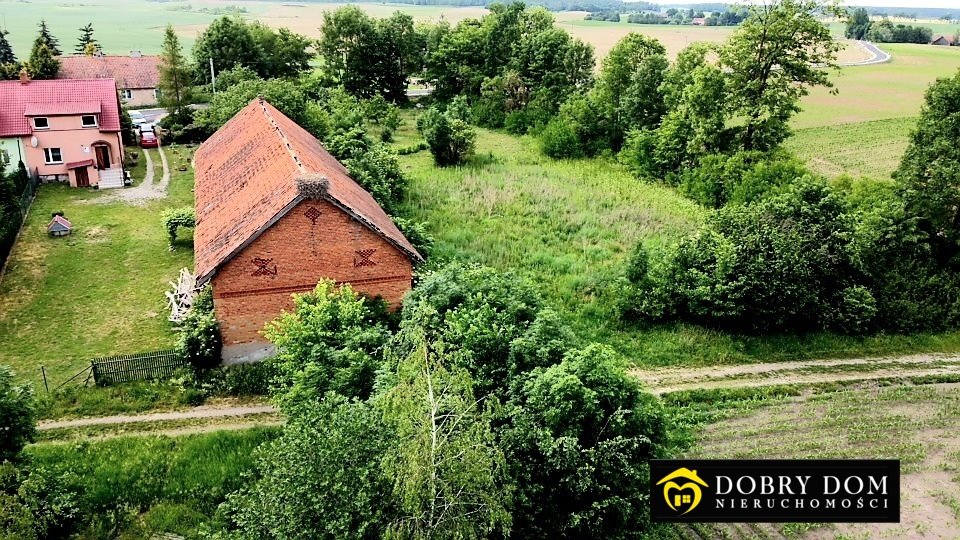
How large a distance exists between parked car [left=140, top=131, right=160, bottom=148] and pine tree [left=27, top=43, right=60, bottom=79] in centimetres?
1233

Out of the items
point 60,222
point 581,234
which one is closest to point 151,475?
point 60,222

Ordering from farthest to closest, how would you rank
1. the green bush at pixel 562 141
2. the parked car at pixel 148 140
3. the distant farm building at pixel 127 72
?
the distant farm building at pixel 127 72 < the green bush at pixel 562 141 < the parked car at pixel 148 140

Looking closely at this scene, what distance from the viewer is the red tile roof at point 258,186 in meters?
22.3

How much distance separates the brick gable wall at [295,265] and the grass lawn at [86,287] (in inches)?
166

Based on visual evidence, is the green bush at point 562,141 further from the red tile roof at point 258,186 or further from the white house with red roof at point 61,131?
the white house with red roof at point 61,131

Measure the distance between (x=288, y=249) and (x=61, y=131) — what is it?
29.0 metres

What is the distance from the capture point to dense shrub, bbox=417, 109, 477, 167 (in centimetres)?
4800

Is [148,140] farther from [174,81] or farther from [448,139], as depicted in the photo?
[448,139]

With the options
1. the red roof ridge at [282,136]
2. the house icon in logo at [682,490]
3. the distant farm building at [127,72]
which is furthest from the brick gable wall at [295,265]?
the distant farm building at [127,72]

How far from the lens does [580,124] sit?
53375 mm

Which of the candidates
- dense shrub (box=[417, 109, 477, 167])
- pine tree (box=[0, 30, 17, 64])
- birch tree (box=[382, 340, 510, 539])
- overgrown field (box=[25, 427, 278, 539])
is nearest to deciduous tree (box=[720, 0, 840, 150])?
dense shrub (box=[417, 109, 477, 167])

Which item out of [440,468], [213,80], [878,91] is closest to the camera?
[440,468]

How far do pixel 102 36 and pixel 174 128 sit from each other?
110m

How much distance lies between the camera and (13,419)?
15.5 meters
